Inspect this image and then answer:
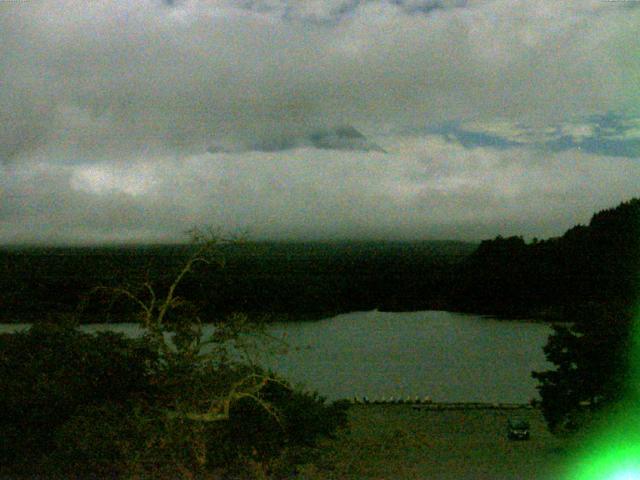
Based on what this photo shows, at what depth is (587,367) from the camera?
1642 cm

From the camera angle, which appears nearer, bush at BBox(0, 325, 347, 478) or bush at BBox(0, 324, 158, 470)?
bush at BBox(0, 325, 347, 478)

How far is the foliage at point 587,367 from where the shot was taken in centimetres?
1541

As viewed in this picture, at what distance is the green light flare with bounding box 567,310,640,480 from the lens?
38.9 ft

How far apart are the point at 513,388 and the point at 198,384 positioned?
3592cm

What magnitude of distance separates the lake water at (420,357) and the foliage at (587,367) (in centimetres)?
1548

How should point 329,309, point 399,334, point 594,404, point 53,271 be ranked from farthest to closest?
point 399,334, point 329,309, point 53,271, point 594,404

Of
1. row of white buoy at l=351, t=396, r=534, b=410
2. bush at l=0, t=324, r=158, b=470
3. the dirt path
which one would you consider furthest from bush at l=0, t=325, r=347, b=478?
row of white buoy at l=351, t=396, r=534, b=410

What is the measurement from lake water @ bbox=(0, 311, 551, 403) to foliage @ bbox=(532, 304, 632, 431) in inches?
610

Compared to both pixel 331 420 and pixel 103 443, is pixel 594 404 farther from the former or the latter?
pixel 103 443

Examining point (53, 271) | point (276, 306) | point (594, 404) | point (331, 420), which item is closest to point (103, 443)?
point (331, 420)

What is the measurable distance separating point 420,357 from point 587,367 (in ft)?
117

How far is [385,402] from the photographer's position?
34.7 m

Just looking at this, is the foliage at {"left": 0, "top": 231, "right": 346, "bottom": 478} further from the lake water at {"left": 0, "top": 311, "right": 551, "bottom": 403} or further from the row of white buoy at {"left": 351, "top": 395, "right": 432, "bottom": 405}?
the row of white buoy at {"left": 351, "top": 395, "right": 432, "bottom": 405}

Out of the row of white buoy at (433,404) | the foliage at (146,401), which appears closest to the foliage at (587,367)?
the foliage at (146,401)
